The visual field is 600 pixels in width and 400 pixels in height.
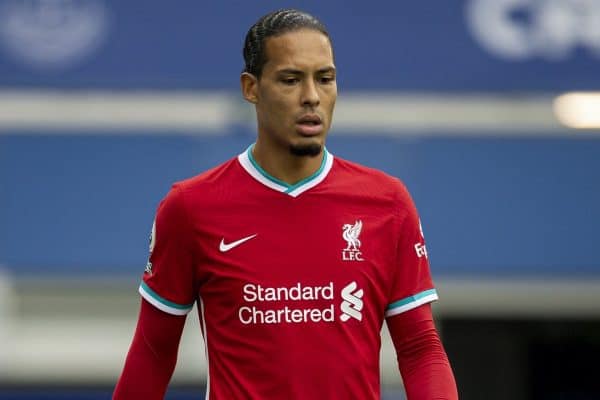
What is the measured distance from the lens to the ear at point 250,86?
407 centimetres

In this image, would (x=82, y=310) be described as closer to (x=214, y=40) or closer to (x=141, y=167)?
(x=141, y=167)

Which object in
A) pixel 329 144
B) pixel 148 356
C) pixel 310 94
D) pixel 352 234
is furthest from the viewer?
pixel 329 144

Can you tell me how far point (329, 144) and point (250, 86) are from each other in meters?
4.27

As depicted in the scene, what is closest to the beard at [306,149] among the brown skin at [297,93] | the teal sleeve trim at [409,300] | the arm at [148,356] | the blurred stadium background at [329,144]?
the brown skin at [297,93]

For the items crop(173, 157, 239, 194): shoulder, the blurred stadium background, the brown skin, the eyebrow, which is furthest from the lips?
the blurred stadium background

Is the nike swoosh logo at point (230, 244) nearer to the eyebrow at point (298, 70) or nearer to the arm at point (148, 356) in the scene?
the arm at point (148, 356)

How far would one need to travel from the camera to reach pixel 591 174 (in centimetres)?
860

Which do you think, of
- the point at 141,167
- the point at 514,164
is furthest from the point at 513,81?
the point at 141,167

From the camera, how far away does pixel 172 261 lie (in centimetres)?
403

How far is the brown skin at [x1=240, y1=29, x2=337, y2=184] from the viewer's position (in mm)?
3916

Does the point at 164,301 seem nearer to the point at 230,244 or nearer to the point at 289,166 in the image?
the point at 230,244

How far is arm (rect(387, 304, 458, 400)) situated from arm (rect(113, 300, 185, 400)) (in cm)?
58

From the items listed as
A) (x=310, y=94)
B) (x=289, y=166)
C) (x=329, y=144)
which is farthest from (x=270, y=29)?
(x=329, y=144)

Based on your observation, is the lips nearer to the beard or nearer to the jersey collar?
the beard
